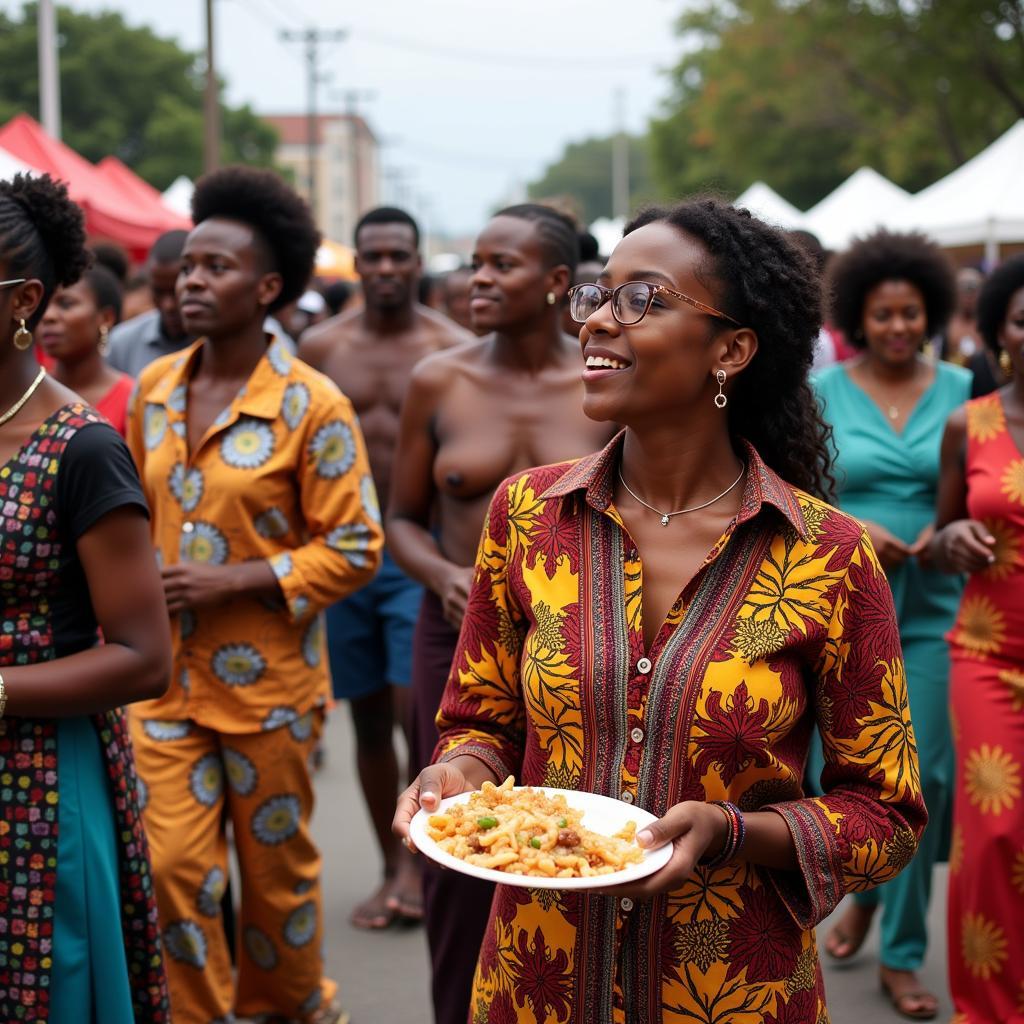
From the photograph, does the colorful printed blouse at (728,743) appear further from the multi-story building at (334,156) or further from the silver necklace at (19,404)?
the multi-story building at (334,156)

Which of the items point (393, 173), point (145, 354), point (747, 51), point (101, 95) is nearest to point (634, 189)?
point (393, 173)

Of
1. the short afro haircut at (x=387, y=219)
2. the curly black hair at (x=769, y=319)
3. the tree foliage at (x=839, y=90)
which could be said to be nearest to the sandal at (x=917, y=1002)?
the curly black hair at (x=769, y=319)

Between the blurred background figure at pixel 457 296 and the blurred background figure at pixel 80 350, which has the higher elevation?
the blurred background figure at pixel 457 296

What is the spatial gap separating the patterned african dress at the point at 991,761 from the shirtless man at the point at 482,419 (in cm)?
123

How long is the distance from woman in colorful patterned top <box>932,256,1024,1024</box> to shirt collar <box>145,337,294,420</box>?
211 cm

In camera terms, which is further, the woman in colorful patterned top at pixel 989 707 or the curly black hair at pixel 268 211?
the curly black hair at pixel 268 211

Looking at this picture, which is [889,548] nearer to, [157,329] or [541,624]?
[541,624]

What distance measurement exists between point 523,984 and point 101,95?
2166 inches

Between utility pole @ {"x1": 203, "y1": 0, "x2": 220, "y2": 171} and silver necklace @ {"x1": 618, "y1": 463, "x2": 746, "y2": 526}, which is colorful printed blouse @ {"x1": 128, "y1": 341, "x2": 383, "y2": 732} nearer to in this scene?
silver necklace @ {"x1": 618, "y1": 463, "x2": 746, "y2": 526}

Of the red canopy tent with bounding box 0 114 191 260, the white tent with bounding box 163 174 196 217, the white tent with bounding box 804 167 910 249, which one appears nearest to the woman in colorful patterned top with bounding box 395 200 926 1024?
the red canopy tent with bounding box 0 114 191 260

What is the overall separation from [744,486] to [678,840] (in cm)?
72

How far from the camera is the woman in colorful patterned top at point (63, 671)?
295 centimetres

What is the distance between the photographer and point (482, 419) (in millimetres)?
4594

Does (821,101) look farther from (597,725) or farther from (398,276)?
(597,725)
